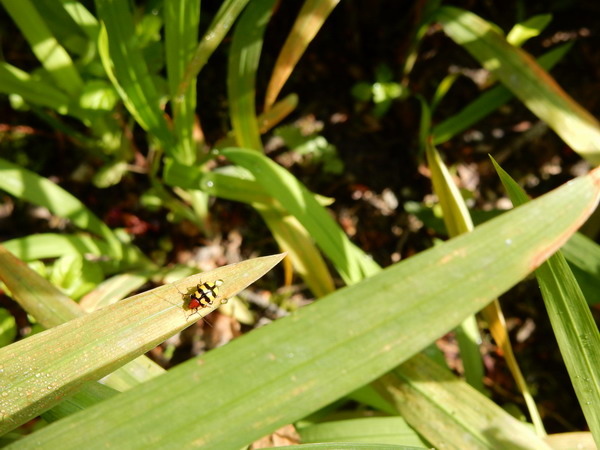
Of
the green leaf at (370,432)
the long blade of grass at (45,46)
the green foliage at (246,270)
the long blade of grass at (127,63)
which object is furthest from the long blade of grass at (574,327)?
the long blade of grass at (45,46)

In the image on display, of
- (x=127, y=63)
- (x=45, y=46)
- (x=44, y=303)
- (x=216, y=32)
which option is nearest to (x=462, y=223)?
(x=216, y=32)

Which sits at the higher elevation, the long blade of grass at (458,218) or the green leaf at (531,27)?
the green leaf at (531,27)

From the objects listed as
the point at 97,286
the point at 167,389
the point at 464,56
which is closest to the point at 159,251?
the point at 97,286

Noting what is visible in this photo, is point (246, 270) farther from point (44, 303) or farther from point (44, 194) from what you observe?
point (44, 194)

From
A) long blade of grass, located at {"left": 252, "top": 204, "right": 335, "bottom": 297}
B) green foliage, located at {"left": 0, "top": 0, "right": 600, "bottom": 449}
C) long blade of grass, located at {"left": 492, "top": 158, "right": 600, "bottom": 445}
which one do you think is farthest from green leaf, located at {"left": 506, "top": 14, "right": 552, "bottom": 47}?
long blade of grass, located at {"left": 252, "top": 204, "right": 335, "bottom": 297}

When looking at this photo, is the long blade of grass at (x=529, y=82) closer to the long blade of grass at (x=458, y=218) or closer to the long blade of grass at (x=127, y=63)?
the long blade of grass at (x=458, y=218)

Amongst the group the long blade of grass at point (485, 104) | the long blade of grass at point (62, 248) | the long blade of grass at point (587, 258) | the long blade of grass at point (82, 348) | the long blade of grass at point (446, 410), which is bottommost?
the long blade of grass at point (446, 410)

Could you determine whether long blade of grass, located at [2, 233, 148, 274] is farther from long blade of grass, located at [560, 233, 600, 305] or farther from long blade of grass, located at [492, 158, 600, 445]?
long blade of grass, located at [560, 233, 600, 305]
